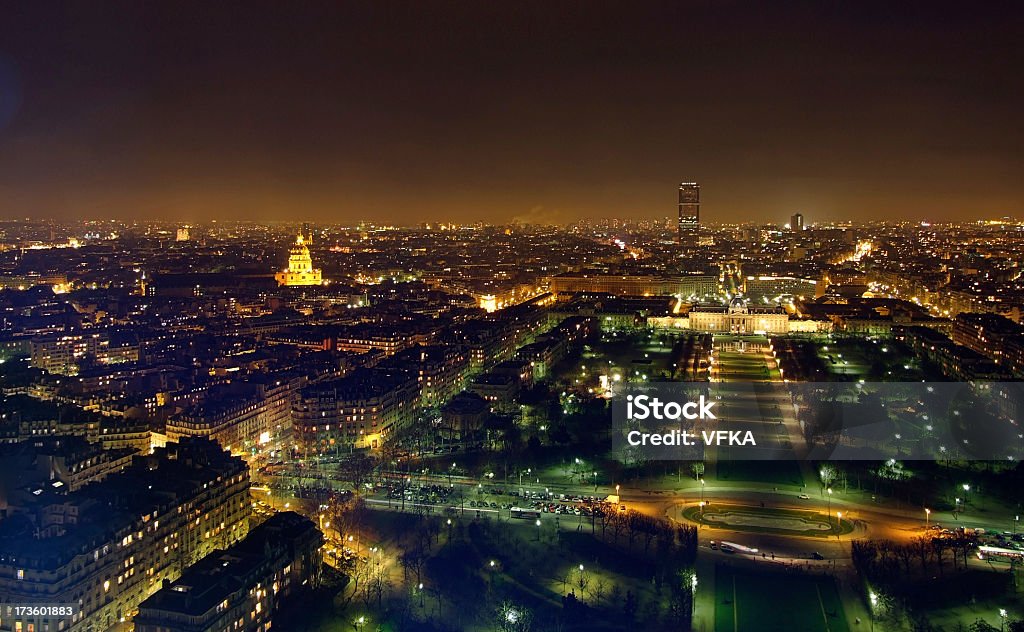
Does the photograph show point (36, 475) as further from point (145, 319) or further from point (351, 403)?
point (145, 319)

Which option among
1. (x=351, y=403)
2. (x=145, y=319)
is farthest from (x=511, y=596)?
(x=145, y=319)

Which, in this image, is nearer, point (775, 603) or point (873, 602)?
point (873, 602)

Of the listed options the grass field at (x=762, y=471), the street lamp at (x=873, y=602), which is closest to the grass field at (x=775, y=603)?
the street lamp at (x=873, y=602)

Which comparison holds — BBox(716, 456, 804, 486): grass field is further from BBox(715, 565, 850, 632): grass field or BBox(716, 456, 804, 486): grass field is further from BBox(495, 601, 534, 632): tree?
BBox(495, 601, 534, 632): tree

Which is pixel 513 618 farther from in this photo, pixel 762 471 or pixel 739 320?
pixel 739 320

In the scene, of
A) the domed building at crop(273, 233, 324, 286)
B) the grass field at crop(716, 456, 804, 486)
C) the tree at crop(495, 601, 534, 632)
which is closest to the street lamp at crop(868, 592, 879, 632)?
the tree at crop(495, 601, 534, 632)

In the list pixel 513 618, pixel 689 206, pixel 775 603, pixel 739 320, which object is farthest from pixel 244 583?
pixel 689 206
